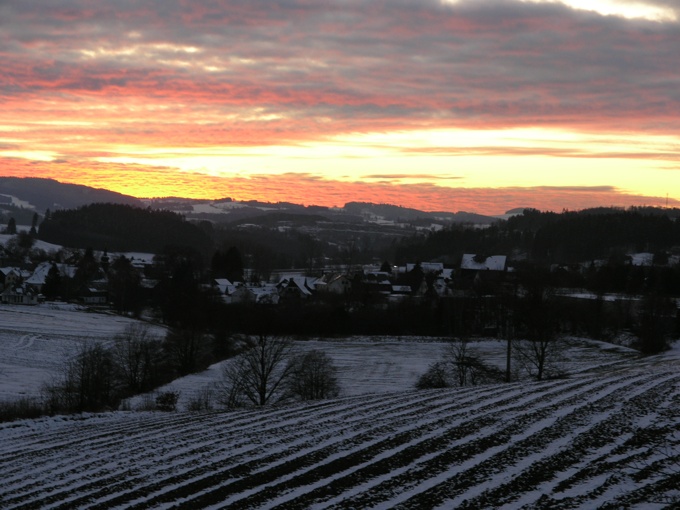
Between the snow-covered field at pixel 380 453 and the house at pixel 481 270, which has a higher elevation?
the snow-covered field at pixel 380 453

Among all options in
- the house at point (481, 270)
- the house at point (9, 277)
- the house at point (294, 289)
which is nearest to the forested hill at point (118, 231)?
the house at point (9, 277)

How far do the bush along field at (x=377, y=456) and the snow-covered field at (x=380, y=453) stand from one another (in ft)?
0.15

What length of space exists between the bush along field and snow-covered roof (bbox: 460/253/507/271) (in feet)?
324

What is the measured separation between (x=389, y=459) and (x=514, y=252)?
156086 mm

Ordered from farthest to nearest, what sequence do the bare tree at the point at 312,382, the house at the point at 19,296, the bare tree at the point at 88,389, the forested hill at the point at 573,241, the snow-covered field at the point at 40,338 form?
the forested hill at the point at 573,241
the house at the point at 19,296
the snow-covered field at the point at 40,338
the bare tree at the point at 312,382
the bare tree at the point at 88,389

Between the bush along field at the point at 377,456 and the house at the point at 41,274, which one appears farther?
the house at the point at 41,274

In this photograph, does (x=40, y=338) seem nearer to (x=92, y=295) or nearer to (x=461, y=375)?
(x=461, y=375)

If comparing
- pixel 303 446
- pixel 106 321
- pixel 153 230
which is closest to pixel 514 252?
pixel 153 230

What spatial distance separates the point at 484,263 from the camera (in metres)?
123

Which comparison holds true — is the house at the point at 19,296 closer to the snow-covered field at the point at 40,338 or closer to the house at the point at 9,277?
the snow-covered field at the point at 40,338

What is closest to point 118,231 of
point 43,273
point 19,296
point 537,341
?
point 43,273

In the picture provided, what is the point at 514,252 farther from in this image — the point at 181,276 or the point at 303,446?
the point at 303,446

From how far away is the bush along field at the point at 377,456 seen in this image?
41.8 ft

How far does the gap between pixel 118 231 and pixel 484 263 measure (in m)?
102
